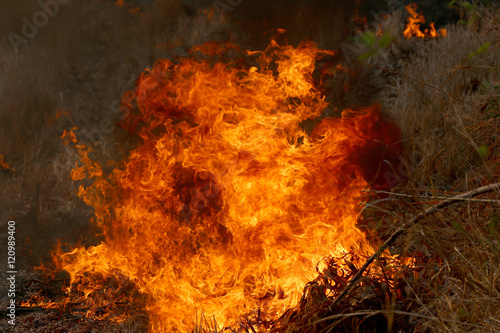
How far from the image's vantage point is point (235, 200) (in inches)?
159

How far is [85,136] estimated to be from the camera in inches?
275

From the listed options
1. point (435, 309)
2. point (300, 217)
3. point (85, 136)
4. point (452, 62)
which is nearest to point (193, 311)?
point (300, 217)

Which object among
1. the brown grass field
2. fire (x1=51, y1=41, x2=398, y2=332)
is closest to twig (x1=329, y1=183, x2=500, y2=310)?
the brown grass field

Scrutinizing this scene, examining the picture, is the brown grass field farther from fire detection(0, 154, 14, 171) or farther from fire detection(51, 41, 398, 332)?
fire detection(51, 41, 398, 332)

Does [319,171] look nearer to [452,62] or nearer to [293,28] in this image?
[452,62]

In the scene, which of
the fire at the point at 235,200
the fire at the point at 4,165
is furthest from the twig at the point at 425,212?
the fire at the point at 4,165

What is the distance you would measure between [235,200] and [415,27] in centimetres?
722

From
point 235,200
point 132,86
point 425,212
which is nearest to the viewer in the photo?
point 425,212

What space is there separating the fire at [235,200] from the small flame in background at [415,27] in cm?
490

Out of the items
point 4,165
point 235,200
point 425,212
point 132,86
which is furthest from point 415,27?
point 4,165

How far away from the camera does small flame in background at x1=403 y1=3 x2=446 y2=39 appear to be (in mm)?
8852

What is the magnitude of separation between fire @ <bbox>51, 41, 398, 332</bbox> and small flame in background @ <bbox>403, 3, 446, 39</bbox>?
16.1 feet

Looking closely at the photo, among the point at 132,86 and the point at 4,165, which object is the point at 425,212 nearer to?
the point at 132,86

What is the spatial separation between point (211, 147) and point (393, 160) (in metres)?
2.69
